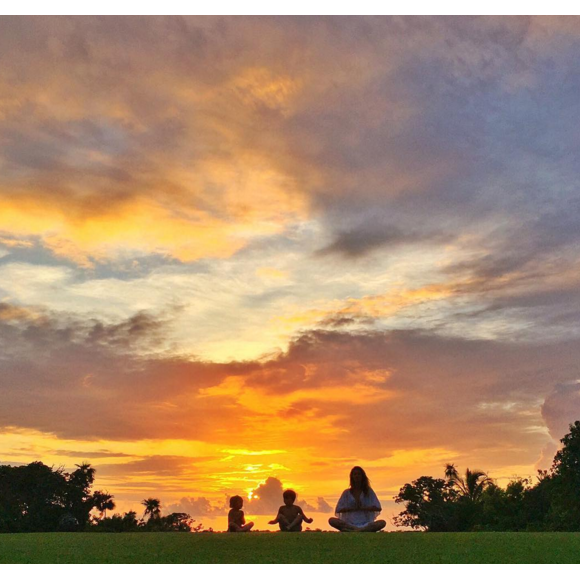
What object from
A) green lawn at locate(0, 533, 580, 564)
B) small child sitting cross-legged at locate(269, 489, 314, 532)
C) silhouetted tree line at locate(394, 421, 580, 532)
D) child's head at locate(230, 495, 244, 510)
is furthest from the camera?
silhouetted tree line at locate(394, 421, 580, 532)

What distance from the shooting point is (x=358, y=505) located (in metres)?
17.1

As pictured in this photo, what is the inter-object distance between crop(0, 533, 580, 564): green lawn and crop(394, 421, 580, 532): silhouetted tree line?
146ft

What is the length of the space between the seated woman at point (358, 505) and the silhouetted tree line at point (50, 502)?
46624 millimetres

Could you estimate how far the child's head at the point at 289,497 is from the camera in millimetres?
18219

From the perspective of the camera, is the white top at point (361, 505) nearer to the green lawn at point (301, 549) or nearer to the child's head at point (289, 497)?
the child's head at point (289, 497)

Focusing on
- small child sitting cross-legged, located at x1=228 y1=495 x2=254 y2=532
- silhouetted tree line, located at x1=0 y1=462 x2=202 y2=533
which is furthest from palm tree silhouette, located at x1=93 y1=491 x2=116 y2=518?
small child sitting cross-legged, located at x1=228 y1=495 x2=254 y2=532

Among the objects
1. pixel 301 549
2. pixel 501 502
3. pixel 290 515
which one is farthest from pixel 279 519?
pixel 501 502

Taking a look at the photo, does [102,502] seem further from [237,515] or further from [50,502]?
[237,515]

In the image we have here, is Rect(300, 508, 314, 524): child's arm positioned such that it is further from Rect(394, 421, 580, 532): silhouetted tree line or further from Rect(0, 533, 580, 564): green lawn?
Rect(394, 421, 580, 532): silhouetted tree line

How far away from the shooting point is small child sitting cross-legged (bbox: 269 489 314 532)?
1811 cm

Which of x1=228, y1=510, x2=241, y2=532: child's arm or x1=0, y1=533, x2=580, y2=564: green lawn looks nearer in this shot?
x1=0, y1=533, x2=580, y2=564: green lawn

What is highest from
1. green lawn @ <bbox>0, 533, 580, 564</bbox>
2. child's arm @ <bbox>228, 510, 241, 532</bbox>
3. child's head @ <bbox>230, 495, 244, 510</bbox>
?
child's head @ <bbox>230, 495, 244, 510</bbox>
